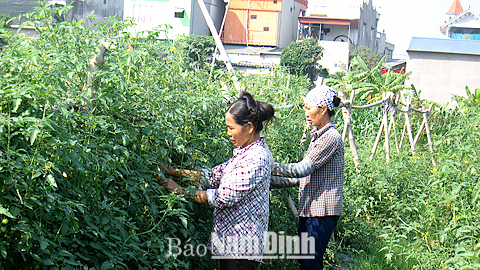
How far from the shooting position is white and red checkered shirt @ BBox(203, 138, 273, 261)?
7.59 ft

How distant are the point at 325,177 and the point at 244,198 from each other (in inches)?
37.7

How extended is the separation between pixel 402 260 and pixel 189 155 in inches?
106

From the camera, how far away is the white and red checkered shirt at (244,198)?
2.31m

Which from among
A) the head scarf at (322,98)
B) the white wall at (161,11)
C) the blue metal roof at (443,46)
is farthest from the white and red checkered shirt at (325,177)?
the white wall at (161,11)

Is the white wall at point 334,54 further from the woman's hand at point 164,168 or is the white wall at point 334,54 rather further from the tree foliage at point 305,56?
the woman's hand at point 164,168

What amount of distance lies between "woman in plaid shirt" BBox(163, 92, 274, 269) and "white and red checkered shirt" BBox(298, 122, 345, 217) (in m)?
0.73

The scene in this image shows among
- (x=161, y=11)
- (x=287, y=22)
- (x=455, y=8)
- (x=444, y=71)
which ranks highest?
(x=455, y=8)

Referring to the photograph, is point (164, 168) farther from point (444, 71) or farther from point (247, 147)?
point (444, 71)

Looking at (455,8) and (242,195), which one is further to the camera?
(455,8)

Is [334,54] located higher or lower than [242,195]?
higher

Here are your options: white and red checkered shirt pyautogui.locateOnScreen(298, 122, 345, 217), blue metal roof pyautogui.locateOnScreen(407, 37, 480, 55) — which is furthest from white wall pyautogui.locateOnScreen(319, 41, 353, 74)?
white and red checkered shirt pyautogui.locateOnScreen(298, 122, 345, 217)

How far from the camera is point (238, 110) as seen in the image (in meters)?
2.41

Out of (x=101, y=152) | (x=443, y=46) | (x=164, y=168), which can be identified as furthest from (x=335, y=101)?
(x=443, y=46)

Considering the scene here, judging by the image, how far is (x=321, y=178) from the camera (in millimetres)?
3166
